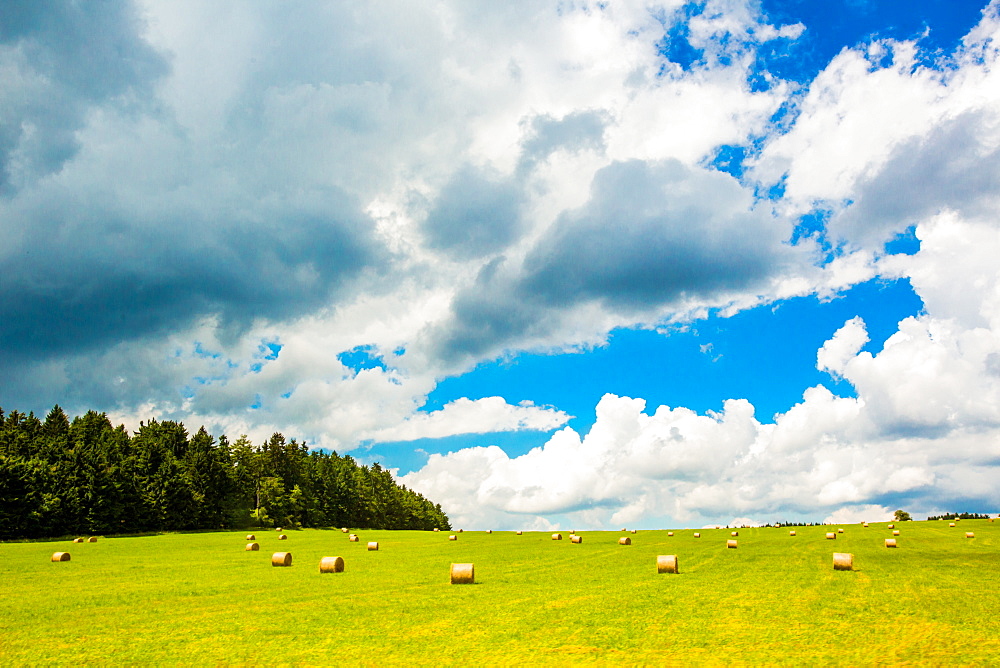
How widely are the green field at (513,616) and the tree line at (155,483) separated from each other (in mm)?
49544

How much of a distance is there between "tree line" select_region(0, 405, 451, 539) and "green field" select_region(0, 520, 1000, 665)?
49544 mm

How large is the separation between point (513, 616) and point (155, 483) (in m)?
85.5

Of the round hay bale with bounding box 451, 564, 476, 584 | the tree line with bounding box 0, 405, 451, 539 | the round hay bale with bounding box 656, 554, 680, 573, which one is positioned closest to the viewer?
the round hay bale with bounding box 451, 564, 476, 584

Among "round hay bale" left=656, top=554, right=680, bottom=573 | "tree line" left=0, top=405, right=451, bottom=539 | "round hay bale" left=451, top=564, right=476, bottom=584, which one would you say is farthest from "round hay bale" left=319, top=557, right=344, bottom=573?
"tree line" left=0, top=405, right=451, bottom=539

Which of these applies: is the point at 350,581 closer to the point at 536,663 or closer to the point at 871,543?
the point at 536,663

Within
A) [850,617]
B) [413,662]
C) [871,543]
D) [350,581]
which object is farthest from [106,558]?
[871,543]

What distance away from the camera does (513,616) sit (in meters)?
16.4

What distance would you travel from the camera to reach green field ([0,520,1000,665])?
12305 mm

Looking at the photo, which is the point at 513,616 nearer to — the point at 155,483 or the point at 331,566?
the point at 331,566

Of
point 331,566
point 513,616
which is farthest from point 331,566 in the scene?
point 513,616

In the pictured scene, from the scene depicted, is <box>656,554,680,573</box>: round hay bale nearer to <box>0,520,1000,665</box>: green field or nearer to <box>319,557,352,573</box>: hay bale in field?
<box>0,520,1000,665</box>: green field

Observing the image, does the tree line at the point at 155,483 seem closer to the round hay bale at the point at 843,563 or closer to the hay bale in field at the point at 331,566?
the hay bale in field at the point at 331,566

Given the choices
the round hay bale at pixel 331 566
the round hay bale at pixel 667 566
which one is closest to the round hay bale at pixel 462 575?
the round hay bale at pixel 331 566

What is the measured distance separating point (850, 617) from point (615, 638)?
657 centimetres
